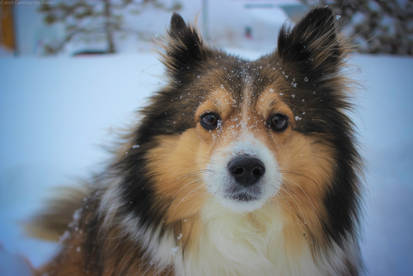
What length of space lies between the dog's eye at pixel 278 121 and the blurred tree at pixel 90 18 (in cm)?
499

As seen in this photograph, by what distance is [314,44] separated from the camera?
1619 mm

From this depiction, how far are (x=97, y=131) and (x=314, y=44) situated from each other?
2679 millimetres

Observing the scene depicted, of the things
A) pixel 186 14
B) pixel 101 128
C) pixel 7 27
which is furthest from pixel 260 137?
pixel 7 27

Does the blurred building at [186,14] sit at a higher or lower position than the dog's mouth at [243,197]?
higher

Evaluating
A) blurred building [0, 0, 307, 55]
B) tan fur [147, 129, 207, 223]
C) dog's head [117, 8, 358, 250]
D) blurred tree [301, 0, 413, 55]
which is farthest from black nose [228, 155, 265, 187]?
blurred building [0, 0, 307, 55]

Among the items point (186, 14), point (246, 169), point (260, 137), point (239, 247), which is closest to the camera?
point (246, 169)

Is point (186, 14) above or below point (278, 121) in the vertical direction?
above

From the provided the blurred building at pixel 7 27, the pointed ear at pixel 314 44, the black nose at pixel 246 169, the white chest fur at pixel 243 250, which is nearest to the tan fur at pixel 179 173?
the white chest fur at pixel 243 250

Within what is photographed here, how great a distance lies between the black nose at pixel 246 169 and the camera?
122 cm

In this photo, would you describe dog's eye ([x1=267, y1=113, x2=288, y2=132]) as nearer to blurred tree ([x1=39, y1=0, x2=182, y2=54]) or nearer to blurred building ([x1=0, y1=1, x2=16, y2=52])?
blurred building ([x1=0, y1=1, x2=16, y2=52])

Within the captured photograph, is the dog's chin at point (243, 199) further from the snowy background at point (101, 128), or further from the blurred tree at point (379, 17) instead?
the blurred tree at point (379, 17)

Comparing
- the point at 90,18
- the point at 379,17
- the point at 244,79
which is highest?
the point at 90,18

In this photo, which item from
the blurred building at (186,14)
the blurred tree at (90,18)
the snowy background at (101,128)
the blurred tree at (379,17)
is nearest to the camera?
the snowy background at (101,128)

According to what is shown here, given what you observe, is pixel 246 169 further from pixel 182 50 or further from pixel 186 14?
pixel 186 14
